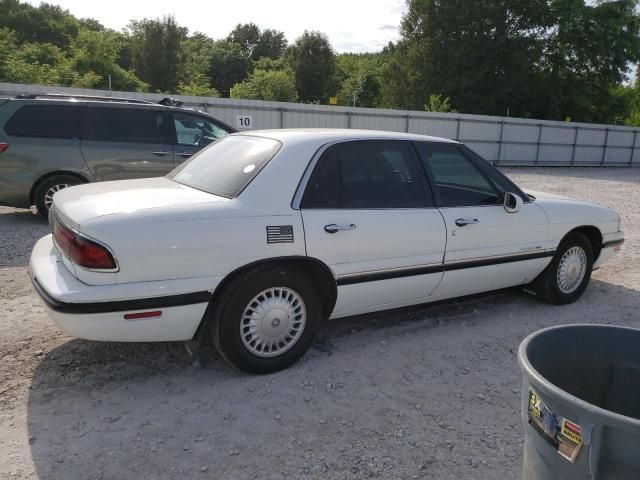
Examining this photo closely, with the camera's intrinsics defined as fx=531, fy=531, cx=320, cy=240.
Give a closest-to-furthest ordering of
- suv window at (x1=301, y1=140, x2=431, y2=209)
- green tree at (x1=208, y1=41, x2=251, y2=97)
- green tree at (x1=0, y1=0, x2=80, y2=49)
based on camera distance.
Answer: suv window at (x1=301, y1=140, x2=431, y2=209), green tree at (x1=0, y1=0, x2=80, y2=49), green tree at (x1=208, y1=41, x2=251, y2=97)

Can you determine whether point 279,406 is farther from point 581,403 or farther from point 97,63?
point 97,63

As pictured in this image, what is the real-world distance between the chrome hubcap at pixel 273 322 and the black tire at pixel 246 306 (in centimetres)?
2

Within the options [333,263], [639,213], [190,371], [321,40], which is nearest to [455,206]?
[333,263]

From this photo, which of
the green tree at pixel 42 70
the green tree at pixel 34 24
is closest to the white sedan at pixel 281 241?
the green tree at pixel 42 70

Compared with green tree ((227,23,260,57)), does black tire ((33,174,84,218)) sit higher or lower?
lower

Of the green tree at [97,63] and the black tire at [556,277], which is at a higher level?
the green tree at [97,63]

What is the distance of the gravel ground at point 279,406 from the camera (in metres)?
2.61

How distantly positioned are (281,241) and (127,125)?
5.65 meters

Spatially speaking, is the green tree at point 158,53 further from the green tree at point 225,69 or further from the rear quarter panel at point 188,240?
the rear quarter panel at point 188,240

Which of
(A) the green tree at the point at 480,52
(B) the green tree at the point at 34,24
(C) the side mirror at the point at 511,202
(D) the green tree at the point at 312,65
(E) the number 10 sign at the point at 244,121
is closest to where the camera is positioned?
(C) the side mirror at the point at 511,202

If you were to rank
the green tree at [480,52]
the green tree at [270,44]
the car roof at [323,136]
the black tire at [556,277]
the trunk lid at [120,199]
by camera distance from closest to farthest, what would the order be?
the trunk lid at [120,199] → the car roof at [323,136] → the black tire at [556,277] → the green tree at [480,52] → the green tree at [270,44]

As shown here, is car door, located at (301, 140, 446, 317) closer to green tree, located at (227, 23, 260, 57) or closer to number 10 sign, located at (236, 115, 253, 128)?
number 10 sign, located at (236, 115, 253, 128)

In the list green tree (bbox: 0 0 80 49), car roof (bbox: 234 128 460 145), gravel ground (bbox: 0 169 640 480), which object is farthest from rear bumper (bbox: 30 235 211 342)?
green tree (bbox: 0 0 80 49)

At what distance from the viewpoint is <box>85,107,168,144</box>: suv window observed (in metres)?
7.79
